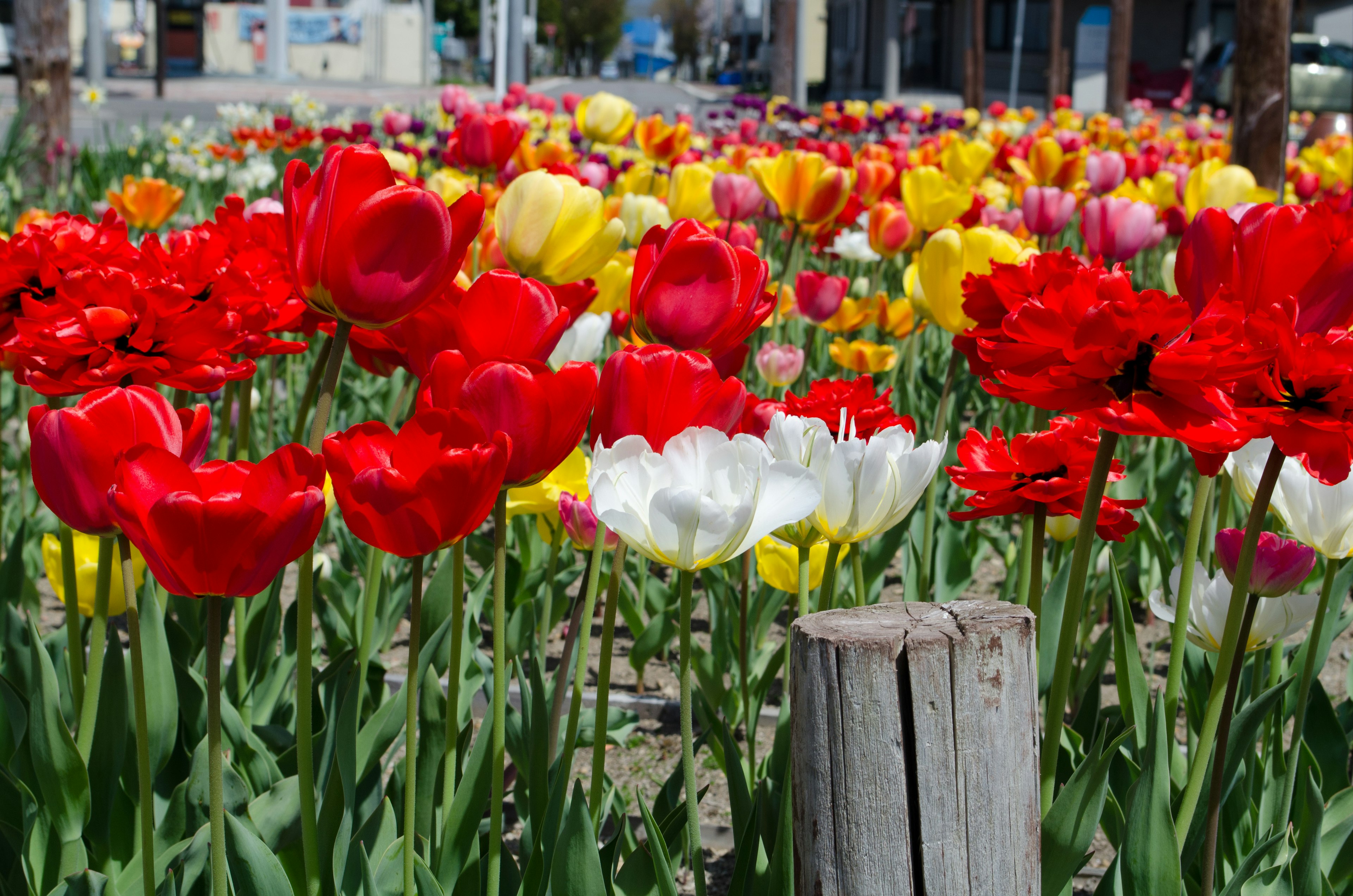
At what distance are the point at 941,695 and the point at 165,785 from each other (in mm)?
987

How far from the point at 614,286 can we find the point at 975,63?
1455 centimetres

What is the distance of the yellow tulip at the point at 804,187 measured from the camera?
8.74ft

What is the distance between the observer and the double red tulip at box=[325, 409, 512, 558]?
79 centimetres

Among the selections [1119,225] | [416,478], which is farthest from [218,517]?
[1119,225]

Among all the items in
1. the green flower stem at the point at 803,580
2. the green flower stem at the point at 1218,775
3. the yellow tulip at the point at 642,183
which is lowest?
the green flower stem at the point at 1218,775

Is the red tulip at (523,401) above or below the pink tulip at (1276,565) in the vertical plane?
above

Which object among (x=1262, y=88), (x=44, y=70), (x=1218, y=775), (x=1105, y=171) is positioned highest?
(x=44, y=70)

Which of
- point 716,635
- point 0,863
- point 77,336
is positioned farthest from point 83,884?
point 716,635

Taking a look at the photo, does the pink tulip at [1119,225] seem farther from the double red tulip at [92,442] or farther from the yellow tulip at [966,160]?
the double red tulip at [92,442]

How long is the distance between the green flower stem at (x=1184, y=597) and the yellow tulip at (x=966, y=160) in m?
3.24

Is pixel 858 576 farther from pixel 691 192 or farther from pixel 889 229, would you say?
pixel 889 229

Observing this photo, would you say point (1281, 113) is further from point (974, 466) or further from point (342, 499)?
point (342, 499)

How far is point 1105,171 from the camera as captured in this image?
4176 millimetres

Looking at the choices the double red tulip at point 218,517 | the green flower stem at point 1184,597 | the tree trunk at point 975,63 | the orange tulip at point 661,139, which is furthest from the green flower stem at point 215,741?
the tree trunk at point 975,63
